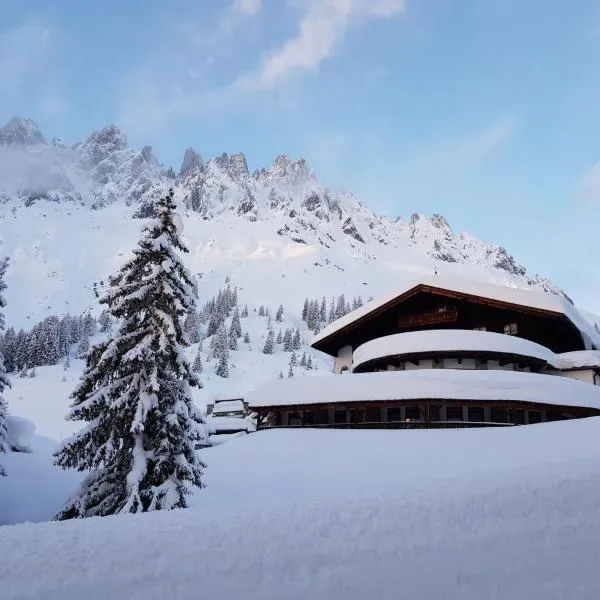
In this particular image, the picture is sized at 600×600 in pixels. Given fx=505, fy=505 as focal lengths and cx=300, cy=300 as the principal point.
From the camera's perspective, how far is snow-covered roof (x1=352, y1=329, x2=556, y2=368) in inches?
1043

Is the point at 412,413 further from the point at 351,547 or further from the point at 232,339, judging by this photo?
the point at 232,339

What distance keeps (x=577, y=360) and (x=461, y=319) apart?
679 centimetres

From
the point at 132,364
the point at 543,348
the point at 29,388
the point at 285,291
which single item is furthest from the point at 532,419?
the point at 285,291

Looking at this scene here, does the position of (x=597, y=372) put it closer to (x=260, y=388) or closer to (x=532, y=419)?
(x=532, y=419)

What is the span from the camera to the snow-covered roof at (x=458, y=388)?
22.5 metres

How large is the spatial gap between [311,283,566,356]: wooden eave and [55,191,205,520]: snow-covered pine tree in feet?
65.8

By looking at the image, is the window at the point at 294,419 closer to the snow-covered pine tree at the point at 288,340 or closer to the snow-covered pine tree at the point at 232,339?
the snow-covered pine tree at the point at 232,339

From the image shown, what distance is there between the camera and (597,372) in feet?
93.5

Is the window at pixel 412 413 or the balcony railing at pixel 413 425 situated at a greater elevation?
the window at pixel 412 413

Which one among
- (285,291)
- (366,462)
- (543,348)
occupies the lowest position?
(366,462)

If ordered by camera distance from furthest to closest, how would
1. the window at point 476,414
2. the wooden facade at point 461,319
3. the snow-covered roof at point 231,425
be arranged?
1. the snow-covered roof at point 231,425
2. the wooden facade at point 461,319
3. the window at point 476,414

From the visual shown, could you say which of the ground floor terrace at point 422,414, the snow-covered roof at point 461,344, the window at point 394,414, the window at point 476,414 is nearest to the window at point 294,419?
the ground floor terrace at point 422,414

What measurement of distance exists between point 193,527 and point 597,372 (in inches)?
1141

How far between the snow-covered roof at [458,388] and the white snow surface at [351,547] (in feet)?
47.5
